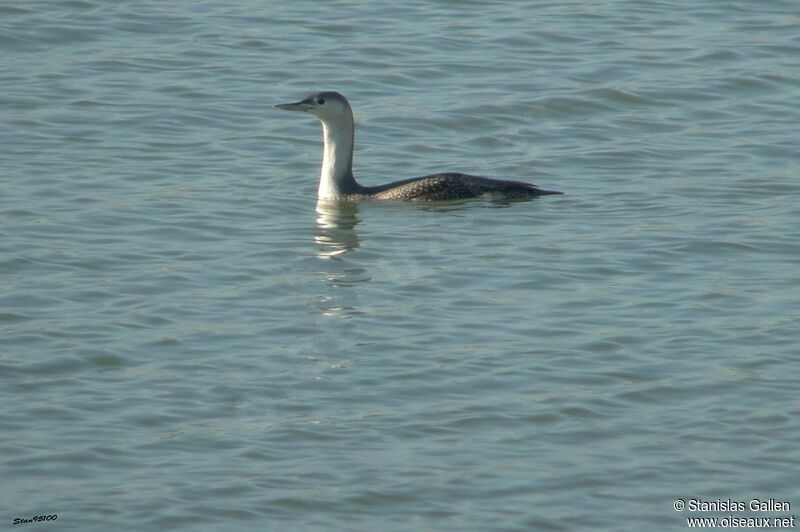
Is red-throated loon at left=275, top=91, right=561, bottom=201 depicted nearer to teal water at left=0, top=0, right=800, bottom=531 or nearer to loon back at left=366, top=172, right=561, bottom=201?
loon back at left=366, top=172, right=561, bottom=201

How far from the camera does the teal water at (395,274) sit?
7328mm

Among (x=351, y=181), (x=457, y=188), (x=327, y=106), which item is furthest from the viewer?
(x=327, y=106)

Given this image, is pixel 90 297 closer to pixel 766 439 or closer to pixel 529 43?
pixel 766 439

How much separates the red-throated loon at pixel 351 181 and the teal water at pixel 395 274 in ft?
0.50

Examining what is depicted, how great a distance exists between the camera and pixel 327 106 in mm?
13219

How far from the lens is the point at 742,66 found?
16.7m

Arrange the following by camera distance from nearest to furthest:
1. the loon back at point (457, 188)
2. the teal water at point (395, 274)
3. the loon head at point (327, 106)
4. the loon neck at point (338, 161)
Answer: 1. the teal water at point (395, 274)
2. the loon back at point (457, 188)
3. the loon neck at point (338, 161)
4. the loon head at point (327, 106)

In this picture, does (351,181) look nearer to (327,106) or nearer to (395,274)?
(327,106)

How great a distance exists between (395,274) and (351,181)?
7.56 feet

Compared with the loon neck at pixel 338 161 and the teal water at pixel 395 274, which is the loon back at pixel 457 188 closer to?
the teal water at pixel 395 274

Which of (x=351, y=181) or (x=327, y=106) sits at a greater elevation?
(x=327, y=106)

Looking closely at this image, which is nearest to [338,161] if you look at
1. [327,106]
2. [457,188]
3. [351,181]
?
[351,181]

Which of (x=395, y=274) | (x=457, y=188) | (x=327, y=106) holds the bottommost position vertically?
(x=395, y=274)

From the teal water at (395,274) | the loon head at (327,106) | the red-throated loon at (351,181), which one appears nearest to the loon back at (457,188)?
the red-throated loon at (351,181)
